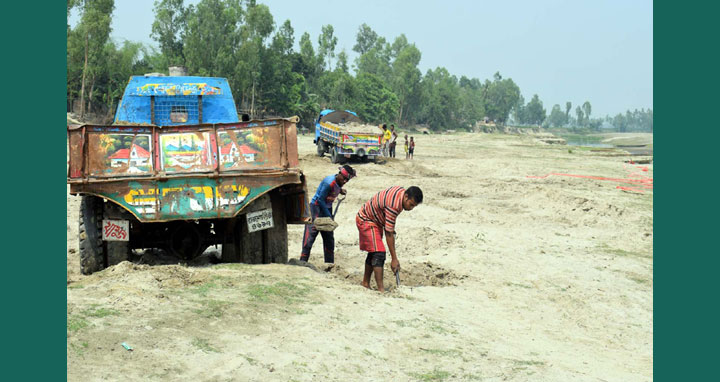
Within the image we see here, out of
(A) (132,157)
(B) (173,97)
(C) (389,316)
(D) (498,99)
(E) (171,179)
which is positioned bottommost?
(C) (389,316)

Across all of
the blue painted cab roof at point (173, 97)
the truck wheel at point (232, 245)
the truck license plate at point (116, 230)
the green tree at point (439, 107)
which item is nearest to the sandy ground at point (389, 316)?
the truck license plate at point (116, 230)

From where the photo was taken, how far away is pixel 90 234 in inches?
314

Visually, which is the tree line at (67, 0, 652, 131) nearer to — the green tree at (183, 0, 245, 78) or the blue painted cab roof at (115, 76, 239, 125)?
the green tree at (183, 0, 245, 78)

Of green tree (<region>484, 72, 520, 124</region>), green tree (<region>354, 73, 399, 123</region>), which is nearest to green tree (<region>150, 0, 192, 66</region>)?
green tree (<region>354, 73, 399, 123</region>)

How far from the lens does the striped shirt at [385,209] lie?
8117mm

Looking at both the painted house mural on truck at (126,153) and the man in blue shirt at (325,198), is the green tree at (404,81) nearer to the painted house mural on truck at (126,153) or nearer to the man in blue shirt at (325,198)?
the man in blue shirt at (325,198)

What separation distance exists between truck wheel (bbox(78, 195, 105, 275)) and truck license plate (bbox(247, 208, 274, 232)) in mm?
1727

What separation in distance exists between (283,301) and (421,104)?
96.6m

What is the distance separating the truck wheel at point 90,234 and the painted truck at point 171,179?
0.04 ft

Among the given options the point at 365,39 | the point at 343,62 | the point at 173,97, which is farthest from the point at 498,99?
the point at 173,97

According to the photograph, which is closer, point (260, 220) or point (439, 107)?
point (260, 220)

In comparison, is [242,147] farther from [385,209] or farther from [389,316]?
[389,316]

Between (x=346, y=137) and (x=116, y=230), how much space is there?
61.4 feet

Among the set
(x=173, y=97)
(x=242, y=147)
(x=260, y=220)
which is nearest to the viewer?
(x=242, y=147)
